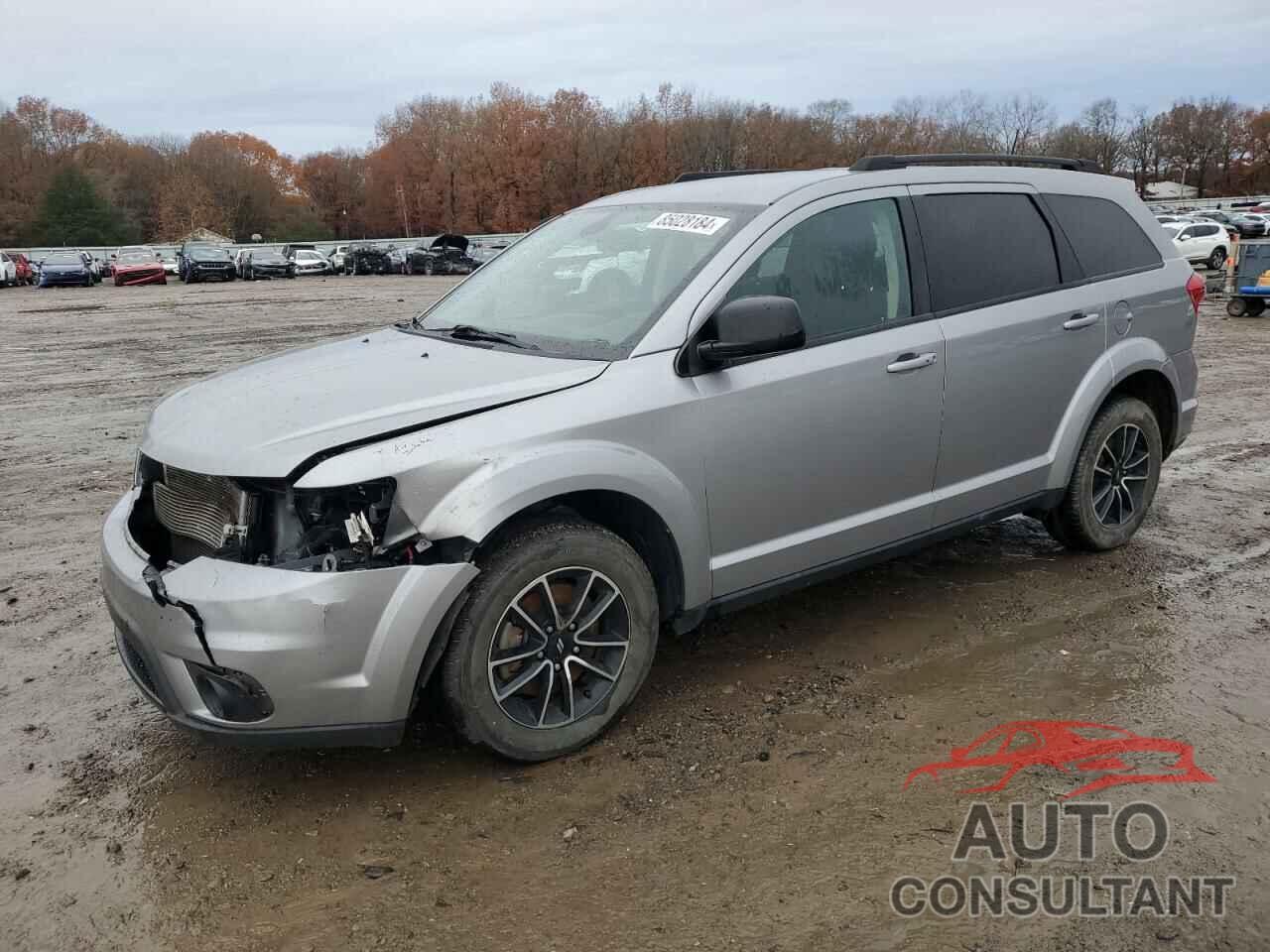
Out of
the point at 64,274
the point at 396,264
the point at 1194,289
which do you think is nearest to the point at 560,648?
the point at 1194,289

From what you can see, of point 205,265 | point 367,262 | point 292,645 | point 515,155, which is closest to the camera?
point 292,645

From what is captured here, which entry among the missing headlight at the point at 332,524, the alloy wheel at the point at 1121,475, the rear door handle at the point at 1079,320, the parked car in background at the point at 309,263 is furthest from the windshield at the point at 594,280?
the parked car in background at the point at 309,263

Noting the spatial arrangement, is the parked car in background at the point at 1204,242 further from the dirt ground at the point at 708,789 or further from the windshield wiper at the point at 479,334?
the windshield wiper at the point at 479,334

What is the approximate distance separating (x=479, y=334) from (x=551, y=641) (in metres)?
1.34

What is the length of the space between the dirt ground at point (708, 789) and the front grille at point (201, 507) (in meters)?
0.85

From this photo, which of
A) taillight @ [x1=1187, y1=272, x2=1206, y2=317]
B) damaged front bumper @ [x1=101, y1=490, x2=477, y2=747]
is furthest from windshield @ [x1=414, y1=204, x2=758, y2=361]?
taillight @ [x1=1187, y1=272, x2=1206, y2=317]

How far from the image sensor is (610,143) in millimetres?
111562

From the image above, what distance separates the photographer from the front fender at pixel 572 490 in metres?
3.10

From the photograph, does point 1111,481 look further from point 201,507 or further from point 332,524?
point 201,507

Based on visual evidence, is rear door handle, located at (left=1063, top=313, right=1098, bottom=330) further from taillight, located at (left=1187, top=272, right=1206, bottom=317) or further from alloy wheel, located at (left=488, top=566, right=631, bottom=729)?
alloy wheel, located at (left=488, top=566, right=631, bottom=729)

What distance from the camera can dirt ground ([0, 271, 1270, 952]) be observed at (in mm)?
2736

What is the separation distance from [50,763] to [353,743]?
128 cm

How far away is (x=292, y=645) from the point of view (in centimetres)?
295

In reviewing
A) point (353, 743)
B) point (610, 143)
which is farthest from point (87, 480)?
point (610, 143)
